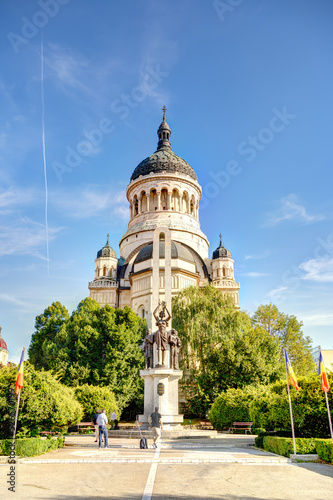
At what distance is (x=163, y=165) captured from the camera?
170 feet

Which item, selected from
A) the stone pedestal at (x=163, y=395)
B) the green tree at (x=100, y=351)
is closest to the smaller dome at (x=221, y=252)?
the green tree at (x=100, y=351)

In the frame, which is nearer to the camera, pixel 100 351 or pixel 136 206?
pixel 100 351

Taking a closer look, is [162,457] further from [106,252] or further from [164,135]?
[164,135]

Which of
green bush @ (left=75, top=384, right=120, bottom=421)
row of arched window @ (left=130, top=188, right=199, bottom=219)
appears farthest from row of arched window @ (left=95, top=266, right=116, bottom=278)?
green bush @ (left=75, top=384, right=120, bottom=421)

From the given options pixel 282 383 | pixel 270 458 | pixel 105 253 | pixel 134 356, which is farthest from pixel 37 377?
pixel 105 253

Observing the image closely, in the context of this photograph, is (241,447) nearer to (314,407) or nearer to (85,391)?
(314,407)

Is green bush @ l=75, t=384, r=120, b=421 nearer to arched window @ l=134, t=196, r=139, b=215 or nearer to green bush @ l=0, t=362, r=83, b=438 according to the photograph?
green bush @ l=0, t=362, r=83, b=438

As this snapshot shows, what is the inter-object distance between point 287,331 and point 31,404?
2823 cm

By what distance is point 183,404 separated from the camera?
30.9 m

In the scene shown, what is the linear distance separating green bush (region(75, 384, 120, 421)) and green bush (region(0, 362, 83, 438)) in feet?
28.9

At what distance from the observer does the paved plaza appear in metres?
6.67

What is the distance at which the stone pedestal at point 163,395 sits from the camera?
2008 centimetres

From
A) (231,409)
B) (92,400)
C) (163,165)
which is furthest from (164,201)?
(231,409)

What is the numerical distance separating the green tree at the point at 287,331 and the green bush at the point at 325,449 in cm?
2460
